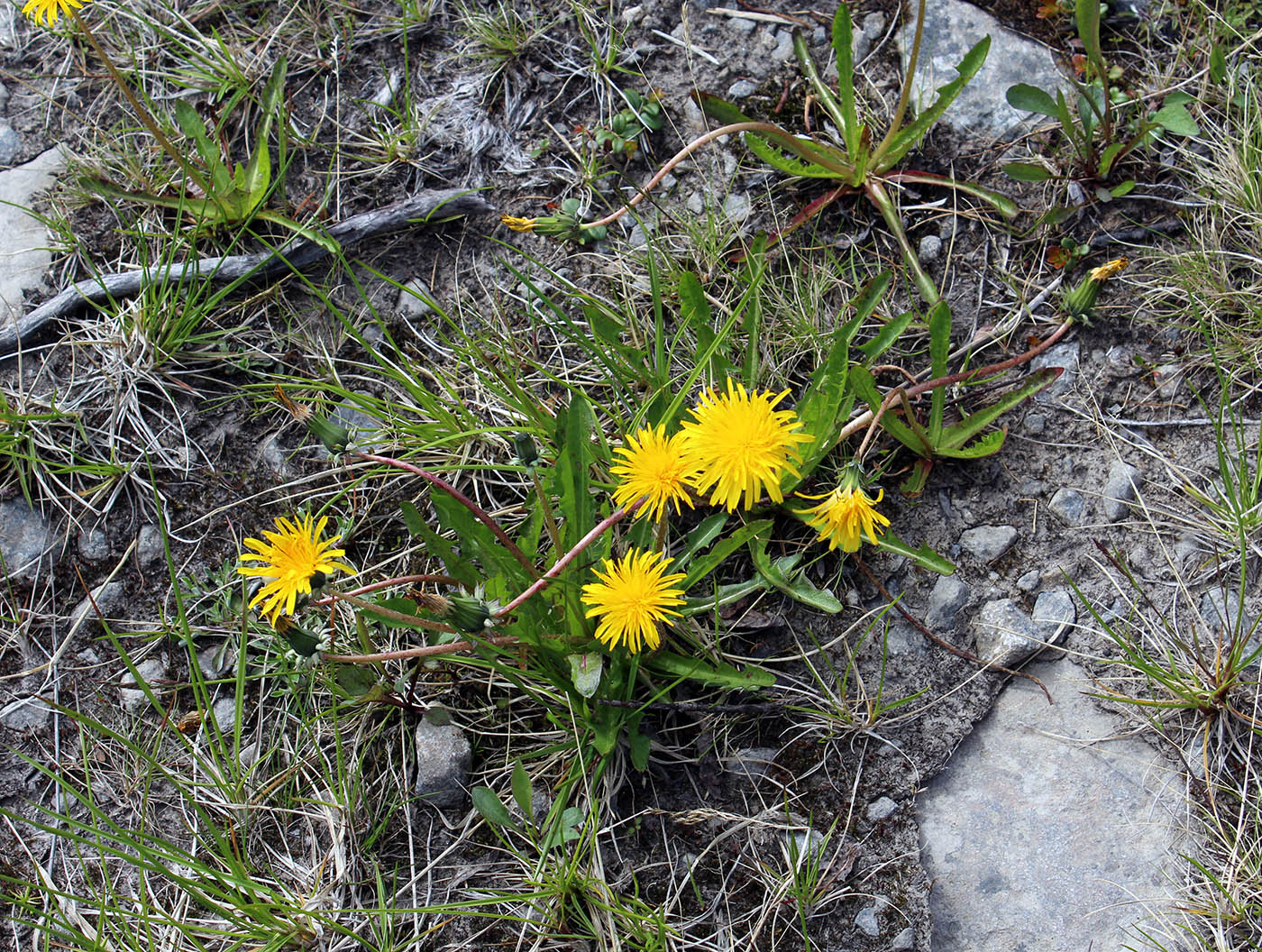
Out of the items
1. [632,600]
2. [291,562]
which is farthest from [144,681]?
[632,600]

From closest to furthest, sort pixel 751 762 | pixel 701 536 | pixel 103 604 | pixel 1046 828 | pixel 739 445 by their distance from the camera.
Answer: pixel 739 445 → pixel 1046 828 → pixel 751 762 → pixel 701 536 → pixel 103 604

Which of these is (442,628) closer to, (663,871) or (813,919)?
(663,871)

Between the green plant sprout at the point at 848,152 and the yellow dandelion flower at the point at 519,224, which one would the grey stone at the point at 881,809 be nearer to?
the green plant sprout at the point at 848,152

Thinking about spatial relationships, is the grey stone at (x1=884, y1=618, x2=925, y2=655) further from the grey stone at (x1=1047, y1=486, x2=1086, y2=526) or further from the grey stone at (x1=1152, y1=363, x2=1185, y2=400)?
the grey stone at (x1=1152, y1=363, x2=1185, y2=400)

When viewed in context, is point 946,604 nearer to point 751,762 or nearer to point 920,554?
point 920,554

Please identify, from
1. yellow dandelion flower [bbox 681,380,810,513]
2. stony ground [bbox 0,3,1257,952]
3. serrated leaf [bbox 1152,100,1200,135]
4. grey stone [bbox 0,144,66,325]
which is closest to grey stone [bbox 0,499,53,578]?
stony ground [bbox 0,3,1257,952]

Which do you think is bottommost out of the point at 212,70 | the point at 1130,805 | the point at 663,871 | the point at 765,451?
the point at 663,871

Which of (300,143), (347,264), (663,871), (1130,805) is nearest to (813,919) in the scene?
(663,871)
